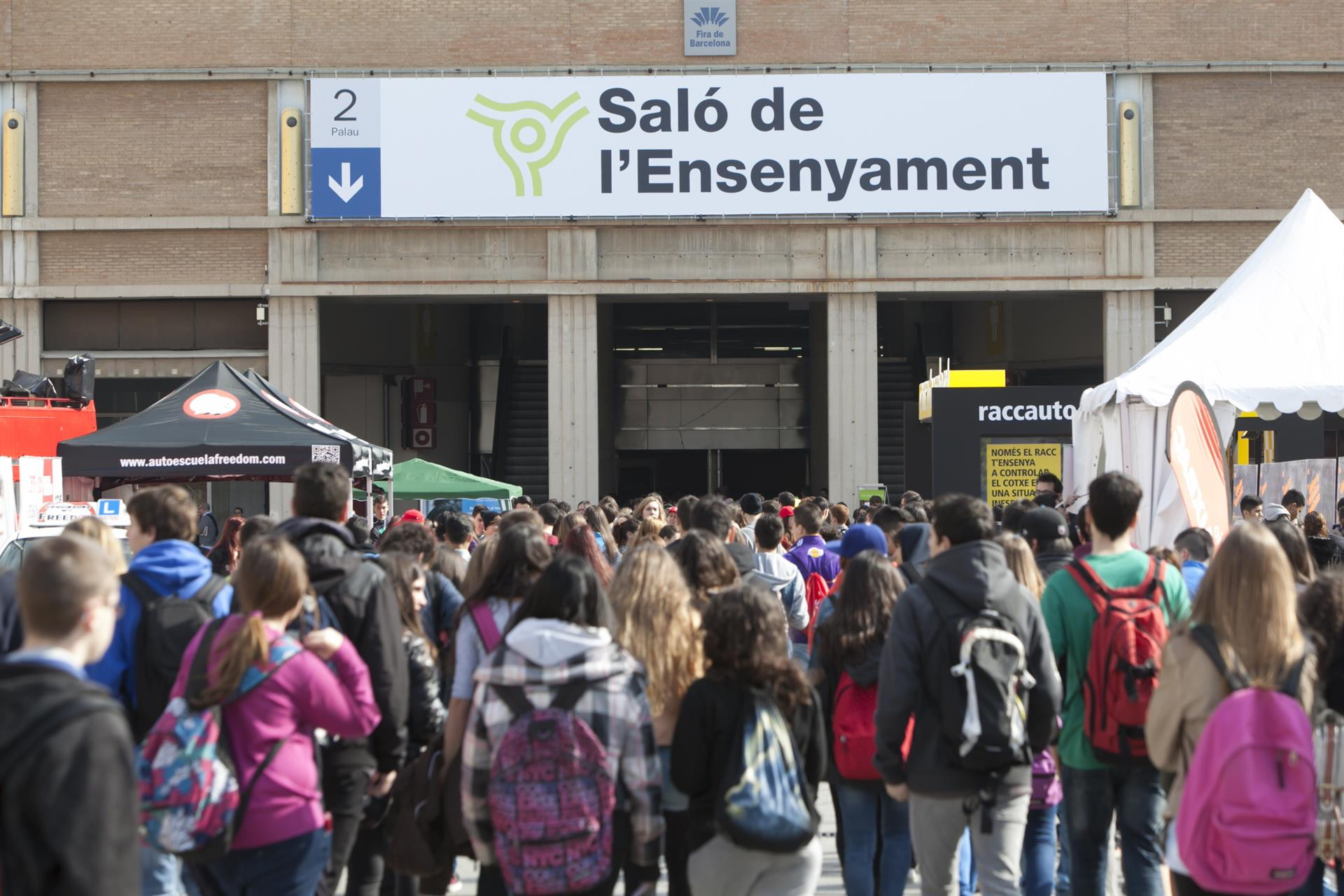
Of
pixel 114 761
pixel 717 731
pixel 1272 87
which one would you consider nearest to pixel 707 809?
pixel 717 731

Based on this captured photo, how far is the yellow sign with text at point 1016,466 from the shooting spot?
55.6 feet

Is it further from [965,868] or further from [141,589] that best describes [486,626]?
[965,868]

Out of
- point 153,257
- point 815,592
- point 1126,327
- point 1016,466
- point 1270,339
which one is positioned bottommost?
point 815,592

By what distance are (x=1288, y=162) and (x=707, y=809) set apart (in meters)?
25.8

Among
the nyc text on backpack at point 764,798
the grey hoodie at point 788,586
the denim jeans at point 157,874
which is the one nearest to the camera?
the nyc text on backpack at point 764,798

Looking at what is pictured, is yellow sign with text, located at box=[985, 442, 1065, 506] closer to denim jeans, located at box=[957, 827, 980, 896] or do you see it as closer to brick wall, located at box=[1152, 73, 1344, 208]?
denim jeans, located at box=[957, 827, 980, 896]

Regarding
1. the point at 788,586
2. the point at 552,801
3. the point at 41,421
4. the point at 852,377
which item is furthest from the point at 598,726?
the point at 852,377

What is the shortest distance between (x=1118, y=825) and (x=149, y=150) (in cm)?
2522

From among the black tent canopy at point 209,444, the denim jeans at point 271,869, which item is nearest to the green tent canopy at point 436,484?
the black tent canopy at point 209,444

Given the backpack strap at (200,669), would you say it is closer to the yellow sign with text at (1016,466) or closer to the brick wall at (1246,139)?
the yellow sign with text at (1016,466)

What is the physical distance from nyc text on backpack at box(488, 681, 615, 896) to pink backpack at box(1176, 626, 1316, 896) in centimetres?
176

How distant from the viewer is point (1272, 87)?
26.8 meters

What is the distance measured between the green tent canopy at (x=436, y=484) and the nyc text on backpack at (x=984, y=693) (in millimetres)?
15106

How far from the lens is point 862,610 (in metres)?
5.82
